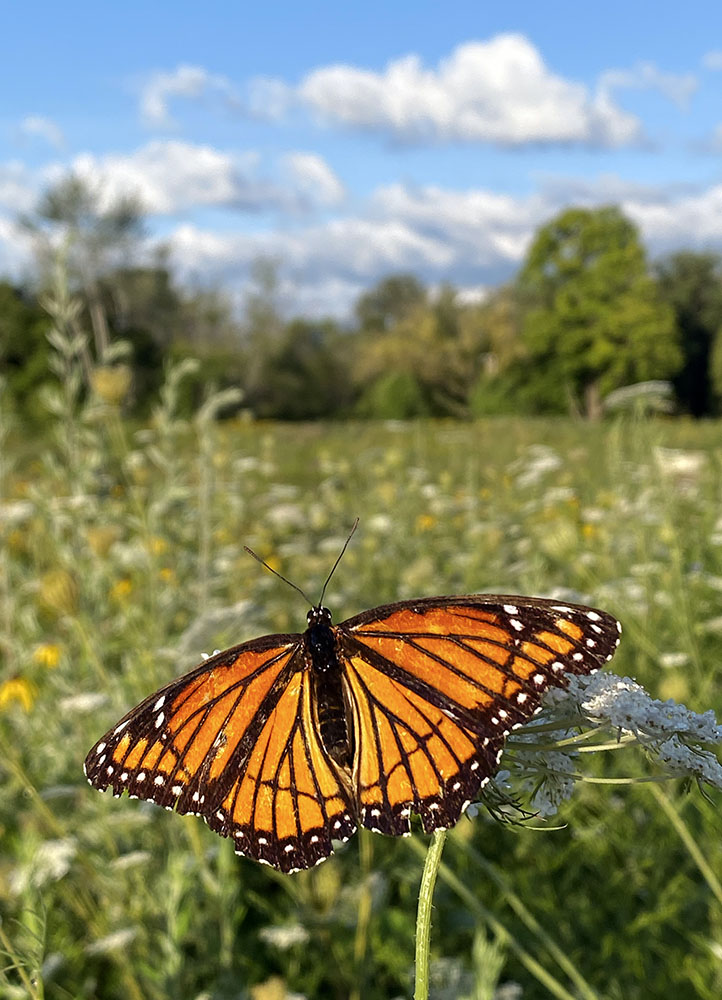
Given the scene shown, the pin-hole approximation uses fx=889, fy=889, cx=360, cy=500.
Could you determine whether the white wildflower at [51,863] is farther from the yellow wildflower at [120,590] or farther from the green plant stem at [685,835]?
the green plant stem at [685,835]

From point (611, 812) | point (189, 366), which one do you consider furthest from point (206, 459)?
point (611, 812)

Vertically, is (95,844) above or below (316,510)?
below

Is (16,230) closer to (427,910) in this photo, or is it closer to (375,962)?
(375,962)

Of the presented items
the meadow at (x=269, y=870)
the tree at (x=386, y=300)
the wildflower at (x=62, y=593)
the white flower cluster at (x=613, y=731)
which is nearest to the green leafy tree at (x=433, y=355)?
the tree at (x=386, y=300)

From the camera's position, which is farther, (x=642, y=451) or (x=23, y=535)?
(x=23, y=535)

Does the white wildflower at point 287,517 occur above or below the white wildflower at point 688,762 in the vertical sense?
below

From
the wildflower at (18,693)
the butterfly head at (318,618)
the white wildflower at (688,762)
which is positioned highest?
the butterfly head at (318,618)

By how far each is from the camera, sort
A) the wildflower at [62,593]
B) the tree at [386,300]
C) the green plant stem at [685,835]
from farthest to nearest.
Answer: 1. the tree at [386,300]
2. the wildflower at [62,593]
3. the green plant stem at [685,835]

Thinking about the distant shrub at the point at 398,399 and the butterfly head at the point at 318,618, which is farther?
the distant shrub at the point at 398,399
